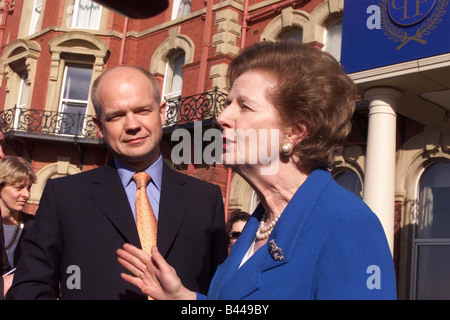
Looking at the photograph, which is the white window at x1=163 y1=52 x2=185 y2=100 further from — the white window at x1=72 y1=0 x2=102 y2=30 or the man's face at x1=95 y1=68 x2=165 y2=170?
the man's face at x1=95 y1=68 x2=165 y2=170

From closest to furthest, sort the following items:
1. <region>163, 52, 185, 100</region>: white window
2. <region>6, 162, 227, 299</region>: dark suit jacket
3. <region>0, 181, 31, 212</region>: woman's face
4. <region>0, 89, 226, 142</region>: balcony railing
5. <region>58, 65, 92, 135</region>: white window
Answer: <region>6, 162, 227, 299</region>: dark suit jacket
<region>0, 181, 31, 212</region>: woman's face
<region>163, 52, 185, 100</region>: white window
<region>0, 89, 226, 142</region>: balcony railing
<region>58, 65, 92, 135</region>: white window

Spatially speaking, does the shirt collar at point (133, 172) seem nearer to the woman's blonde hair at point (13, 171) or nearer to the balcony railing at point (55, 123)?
the woman's blonde hair at point (13, 171)

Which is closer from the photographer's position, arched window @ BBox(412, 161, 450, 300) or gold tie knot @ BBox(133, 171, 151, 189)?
gold tie knot @ BBox(133, 171, 151, 189)

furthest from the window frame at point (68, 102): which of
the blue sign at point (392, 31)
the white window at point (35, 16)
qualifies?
the blue sign at point (392, 31)

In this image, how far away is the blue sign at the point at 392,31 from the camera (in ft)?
23.2

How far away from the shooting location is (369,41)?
7922mm

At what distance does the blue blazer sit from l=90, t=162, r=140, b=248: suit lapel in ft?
1.75

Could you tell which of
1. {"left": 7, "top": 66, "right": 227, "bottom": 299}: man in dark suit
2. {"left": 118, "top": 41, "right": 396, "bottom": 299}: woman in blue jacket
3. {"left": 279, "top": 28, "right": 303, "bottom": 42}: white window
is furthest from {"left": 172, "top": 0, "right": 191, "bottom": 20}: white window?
{"left": 118, "top": 41, "right": 396, "bottom": 299}: woman in blue jacket

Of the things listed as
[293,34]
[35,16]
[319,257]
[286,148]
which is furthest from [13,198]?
[35,16]

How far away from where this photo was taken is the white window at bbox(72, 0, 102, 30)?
18312 millimetres

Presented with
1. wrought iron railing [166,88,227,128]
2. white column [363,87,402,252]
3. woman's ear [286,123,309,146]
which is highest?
wrought iron railing [166,88,227,128]

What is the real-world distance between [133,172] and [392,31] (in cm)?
598

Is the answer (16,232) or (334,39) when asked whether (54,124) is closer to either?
(334,39)

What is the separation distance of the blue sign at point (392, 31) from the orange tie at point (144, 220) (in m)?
5.62
